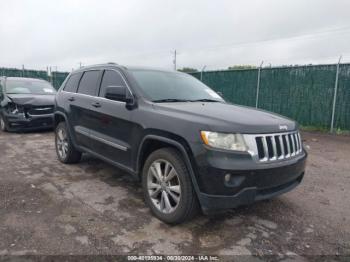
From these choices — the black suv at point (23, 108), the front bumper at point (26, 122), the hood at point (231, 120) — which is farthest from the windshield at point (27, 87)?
the hood at point (231, 120)

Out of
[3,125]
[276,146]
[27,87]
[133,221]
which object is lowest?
[133,221]

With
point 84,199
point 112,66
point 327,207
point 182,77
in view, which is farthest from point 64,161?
point 327,207

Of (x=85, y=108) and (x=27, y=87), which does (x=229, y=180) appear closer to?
(x=85, y=108)

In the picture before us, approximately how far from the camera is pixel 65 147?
204 inches

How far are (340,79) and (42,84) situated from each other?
31.7ft

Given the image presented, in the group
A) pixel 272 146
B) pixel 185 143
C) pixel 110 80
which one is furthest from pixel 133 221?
pixel 110 80

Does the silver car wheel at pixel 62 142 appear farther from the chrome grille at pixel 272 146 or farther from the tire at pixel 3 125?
the tire at pixel 3 125

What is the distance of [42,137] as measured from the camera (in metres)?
8.02

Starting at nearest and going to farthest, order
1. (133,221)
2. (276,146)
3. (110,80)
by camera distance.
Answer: (276,146), (133,221), (110,80)

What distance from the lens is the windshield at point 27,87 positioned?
8852 mm

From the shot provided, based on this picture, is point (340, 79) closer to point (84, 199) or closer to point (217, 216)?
point (217, 216)

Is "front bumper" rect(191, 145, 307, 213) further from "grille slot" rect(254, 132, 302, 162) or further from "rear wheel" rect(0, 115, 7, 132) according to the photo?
"rear wheel" rect(0, 115, 7, 132)

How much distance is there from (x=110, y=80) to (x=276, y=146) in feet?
8.06

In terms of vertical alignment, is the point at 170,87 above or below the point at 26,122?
above
